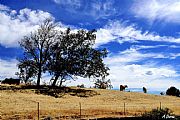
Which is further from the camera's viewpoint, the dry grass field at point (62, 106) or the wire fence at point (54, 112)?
the dry grass field at point (62, 106)

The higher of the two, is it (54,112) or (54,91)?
(54,91)

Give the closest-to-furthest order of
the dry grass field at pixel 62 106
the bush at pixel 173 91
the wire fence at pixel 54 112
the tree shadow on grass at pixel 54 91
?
the wire fence at pixel 54 112 → the dry grass field at pixel 62 106 → the tree shadow on grass at pixel 54 91 → the bush at pixel 173 91

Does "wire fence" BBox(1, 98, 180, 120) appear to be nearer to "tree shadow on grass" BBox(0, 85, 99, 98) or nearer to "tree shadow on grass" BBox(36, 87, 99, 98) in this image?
"tree shadow on grass" BBox(36, 87, 99, 98)

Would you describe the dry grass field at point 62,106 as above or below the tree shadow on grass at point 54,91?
below

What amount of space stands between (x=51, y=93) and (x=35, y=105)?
12.5 meters

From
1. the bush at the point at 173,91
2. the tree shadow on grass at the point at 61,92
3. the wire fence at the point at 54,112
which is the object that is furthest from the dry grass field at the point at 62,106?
the bush at the point at 173,91

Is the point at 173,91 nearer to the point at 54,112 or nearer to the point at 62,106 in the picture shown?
the point at 62,106

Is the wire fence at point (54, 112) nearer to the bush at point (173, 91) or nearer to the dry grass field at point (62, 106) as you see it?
the dry grass field at point (62, 106)

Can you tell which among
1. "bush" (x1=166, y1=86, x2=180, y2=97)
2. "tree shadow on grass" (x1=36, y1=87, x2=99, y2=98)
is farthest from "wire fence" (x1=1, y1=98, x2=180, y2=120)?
"bush" (x1=166, y1=86, x2=180, y2=97)

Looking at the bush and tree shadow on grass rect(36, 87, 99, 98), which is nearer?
tree shadow on grass rect(36, 87, 99, 98)

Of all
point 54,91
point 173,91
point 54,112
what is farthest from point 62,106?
point 173,91

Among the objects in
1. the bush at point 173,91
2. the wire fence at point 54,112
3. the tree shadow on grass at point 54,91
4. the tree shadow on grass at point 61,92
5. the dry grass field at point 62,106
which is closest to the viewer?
the wire fence at point 54,112

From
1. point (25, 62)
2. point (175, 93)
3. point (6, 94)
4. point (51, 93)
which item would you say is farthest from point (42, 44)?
point (175, 93)

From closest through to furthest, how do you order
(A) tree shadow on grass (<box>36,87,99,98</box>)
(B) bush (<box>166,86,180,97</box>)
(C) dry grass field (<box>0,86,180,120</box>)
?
(C) dry grass field (<box>0,86,180,120</box>) → (A) tree shadow on grass (<box>36,87,99,98</box>) → (B) bush (<box>166,86,180,97</box>)
